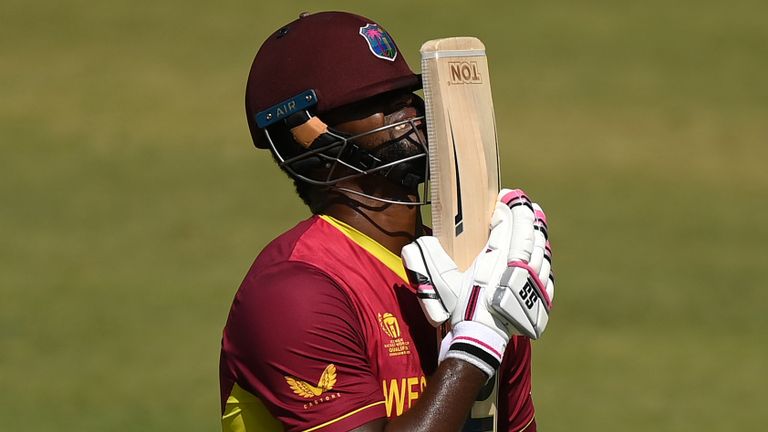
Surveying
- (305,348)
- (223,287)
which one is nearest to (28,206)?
(223,287)

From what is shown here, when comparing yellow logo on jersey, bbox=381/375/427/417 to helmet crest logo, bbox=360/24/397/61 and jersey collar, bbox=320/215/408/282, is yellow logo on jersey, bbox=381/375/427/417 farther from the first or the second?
helmet crest logo, bbox=360/24/397/61

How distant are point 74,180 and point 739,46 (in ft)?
28.5

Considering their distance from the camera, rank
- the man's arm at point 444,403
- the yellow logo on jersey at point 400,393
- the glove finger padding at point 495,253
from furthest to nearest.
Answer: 1. the yellow logo on jersey at point 400,393
2. the glove finger padding at point 495,253
3. the man's arm at point 444,403

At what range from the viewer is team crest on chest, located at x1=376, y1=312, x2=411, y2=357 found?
3.99 metres

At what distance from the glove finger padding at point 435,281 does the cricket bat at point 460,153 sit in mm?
104

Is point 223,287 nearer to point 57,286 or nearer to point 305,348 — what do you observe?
point 57,286

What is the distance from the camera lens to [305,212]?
13.9m

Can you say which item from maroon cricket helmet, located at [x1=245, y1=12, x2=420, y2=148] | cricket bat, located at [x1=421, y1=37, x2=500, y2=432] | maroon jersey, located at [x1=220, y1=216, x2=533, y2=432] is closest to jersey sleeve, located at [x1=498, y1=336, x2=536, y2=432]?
cricket bat, located at [x1=421, y1=37, x2=500, y2=432]

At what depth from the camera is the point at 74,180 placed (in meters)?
14.9

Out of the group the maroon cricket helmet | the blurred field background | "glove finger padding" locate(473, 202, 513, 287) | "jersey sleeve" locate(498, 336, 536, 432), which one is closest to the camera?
"glove finger padding" locate(473, 202, 513, 287)

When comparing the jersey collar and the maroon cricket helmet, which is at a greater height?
the maroon cricket helmet

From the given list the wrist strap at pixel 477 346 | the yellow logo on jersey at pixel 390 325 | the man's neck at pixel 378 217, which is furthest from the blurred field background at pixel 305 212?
the wrist strap at pixel 477 346

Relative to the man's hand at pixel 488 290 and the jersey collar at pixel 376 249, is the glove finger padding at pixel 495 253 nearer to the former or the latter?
the man's hand at pixel 488 290

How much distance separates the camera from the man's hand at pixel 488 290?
3.81 m
